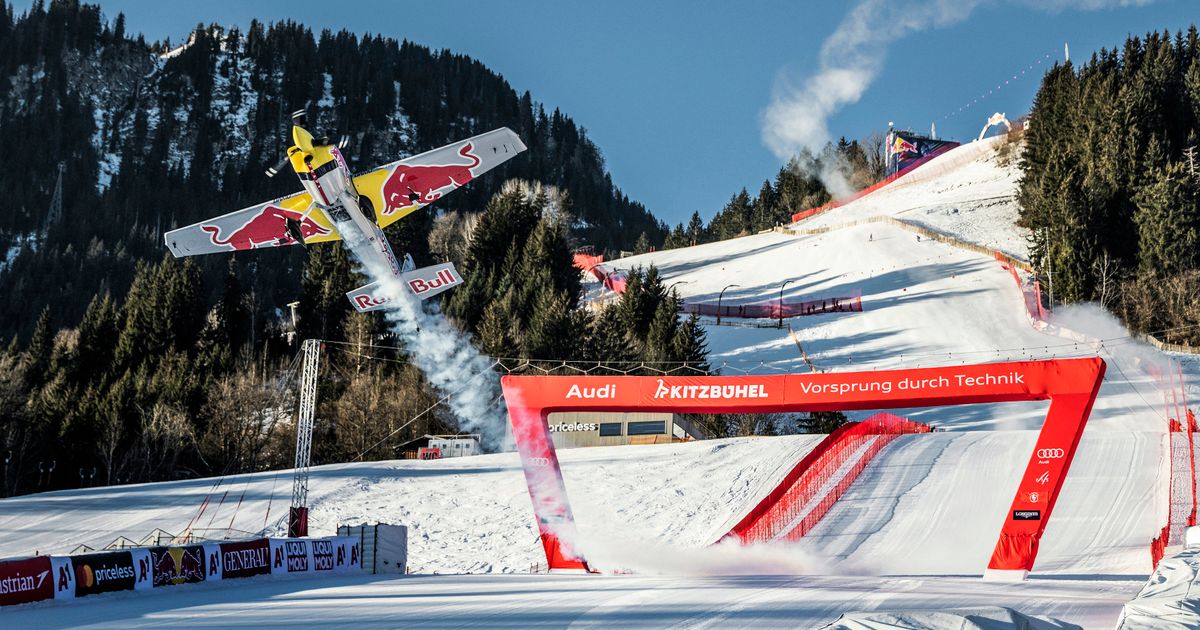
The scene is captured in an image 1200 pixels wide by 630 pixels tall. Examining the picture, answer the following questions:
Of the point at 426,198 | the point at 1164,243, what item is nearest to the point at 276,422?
the point at 426,198

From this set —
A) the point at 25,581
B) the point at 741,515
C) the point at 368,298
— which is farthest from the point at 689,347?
the point at 25,581

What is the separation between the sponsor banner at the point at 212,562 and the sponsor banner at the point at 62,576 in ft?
8.93

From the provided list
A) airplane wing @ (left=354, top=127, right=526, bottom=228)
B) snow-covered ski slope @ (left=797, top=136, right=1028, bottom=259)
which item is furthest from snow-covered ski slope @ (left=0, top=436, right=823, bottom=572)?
snow-covered ski slope @ (left=797, top=136, right=1028, bottom=259)

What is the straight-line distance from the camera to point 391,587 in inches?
613

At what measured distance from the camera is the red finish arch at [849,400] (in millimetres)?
17188

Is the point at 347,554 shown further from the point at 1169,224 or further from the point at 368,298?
the point at 1169,224

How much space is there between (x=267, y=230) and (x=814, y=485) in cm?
1693

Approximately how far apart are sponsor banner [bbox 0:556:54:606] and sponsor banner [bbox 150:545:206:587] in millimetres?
2033

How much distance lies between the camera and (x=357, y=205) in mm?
25141

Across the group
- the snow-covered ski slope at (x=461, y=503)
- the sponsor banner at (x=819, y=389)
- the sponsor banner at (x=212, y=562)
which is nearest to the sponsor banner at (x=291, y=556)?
the sponsor banner at (x=212, y=562)

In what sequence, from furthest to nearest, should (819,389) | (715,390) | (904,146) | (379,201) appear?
(904,146) → (379,201) → (715,390) → (819,389)

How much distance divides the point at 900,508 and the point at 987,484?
359 centimetres

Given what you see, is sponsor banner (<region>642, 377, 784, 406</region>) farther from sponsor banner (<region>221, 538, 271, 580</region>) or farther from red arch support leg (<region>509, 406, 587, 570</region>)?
sponsor banner (<region>221, 538, 271, 580</region>)

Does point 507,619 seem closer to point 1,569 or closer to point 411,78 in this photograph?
point 1,569
